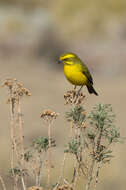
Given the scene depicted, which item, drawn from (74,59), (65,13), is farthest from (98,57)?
(74,59)

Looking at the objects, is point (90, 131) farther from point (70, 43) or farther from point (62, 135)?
point (70, 43)

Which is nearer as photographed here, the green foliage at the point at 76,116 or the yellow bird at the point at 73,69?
the green foliage at the point at 76,116

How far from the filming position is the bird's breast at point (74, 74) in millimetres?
5145

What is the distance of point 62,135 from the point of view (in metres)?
10.3

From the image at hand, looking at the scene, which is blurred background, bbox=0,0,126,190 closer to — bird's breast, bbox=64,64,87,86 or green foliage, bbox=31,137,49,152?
bird's breast, bbox=64,64,87,86

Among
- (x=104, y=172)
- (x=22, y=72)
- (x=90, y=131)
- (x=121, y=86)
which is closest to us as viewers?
(x=90, y=131)

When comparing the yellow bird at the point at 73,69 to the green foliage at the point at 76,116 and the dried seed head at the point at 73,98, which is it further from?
the green foliage at the point at 76,116

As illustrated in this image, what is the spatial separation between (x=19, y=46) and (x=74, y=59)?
14.5 metres

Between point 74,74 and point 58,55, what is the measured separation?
1285cm

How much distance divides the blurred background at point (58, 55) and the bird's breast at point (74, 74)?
161 centimetres

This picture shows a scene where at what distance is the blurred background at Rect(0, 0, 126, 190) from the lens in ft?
33.9

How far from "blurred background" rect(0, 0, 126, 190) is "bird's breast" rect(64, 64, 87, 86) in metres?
1.61

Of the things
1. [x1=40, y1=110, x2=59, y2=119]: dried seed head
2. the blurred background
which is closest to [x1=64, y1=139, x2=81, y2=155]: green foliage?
[x1=40, y1=110, x2=59, y2=119]: dried seed head

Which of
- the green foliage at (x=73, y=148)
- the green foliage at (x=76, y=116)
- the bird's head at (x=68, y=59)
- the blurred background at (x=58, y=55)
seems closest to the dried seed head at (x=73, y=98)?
the green foliage at (x=76, y=116)
